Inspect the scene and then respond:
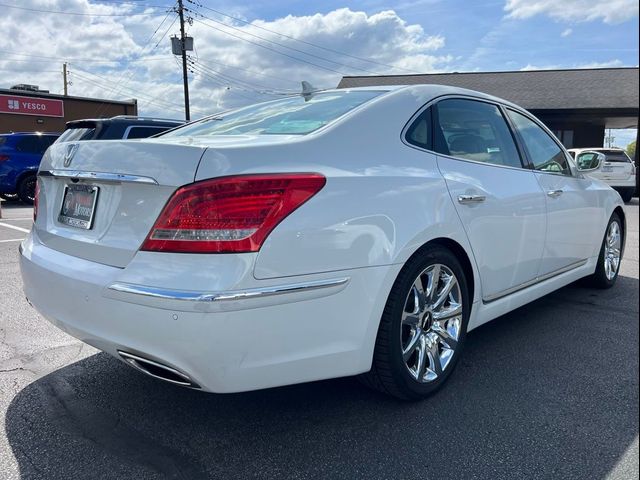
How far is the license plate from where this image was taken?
2455mm

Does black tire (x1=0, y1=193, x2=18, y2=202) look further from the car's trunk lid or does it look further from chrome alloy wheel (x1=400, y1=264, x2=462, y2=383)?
chrome alloy wheel (x1=400, y1=264, x2=462, y2=383)

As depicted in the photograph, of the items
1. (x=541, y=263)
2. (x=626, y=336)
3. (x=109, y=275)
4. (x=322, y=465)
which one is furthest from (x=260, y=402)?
(x=626, y=336)

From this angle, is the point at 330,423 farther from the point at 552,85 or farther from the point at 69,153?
the point at 552,85

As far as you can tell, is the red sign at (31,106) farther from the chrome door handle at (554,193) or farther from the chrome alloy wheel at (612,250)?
the chrome door handle at (554,193)

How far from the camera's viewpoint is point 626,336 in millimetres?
3830

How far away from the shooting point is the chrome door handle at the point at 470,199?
2.89 m

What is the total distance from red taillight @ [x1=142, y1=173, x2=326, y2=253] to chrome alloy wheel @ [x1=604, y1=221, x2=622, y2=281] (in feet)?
12.6

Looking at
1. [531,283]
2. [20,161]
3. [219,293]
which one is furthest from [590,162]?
[20,161]

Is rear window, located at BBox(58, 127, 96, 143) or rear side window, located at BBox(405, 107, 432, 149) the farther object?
rear window, located at BBox(58, 127, 96, 143)

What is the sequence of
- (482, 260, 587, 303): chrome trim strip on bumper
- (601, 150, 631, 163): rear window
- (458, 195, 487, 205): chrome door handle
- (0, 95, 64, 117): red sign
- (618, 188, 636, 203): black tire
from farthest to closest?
(0, 95, 64, 117): red sign → (618, 188, 636, 203): black tire → (601, 150, 631, 163): rear window → (482, 260, 587, 303): chrome trim strip on bumper → (458, 195, 487, 205): chrome door handle

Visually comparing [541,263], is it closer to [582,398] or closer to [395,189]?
[582,398]

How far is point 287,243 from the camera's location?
209cm

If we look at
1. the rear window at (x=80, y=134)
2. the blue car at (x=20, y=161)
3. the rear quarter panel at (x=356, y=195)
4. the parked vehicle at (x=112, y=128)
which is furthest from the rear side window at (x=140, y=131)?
the rear quarter panel at (x=356, y=195)

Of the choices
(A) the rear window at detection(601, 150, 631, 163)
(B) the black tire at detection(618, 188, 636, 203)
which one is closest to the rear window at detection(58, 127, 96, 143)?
(A) the rear window at detection(601, 150, 631, 163)
